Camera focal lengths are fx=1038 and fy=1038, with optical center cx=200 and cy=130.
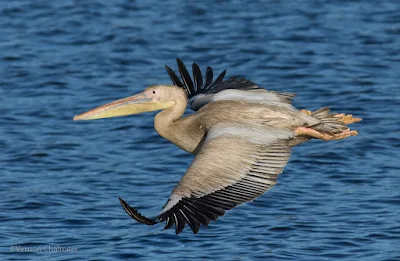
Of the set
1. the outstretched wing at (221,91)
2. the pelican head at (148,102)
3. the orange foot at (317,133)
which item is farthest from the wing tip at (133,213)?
the outstretched wing at (221,91)

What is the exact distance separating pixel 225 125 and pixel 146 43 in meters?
8.11

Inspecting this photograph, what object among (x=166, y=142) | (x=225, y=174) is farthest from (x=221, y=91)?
(x=166, y=142)

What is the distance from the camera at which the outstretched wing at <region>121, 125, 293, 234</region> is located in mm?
7258

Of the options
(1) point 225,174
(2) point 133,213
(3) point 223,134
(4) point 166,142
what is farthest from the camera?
(4) point 166,142

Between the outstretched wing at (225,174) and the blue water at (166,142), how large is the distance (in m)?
1.44

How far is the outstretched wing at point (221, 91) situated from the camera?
9.39 m

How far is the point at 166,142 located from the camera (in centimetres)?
1245

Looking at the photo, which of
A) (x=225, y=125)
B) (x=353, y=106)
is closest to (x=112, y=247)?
(x=225, y=125)

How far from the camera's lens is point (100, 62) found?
1555cm

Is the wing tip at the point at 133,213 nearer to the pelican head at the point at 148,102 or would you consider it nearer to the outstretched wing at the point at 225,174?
the outstretched wing at the point at 225,174

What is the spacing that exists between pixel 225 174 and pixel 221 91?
6.77 feet

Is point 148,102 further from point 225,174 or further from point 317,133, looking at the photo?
point 225,174

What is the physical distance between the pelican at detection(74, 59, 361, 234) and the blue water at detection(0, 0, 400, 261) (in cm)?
116

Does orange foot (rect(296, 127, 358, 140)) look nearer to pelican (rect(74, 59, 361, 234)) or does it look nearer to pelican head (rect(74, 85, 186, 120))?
pelican (rect(74, 59, 361, 234))
